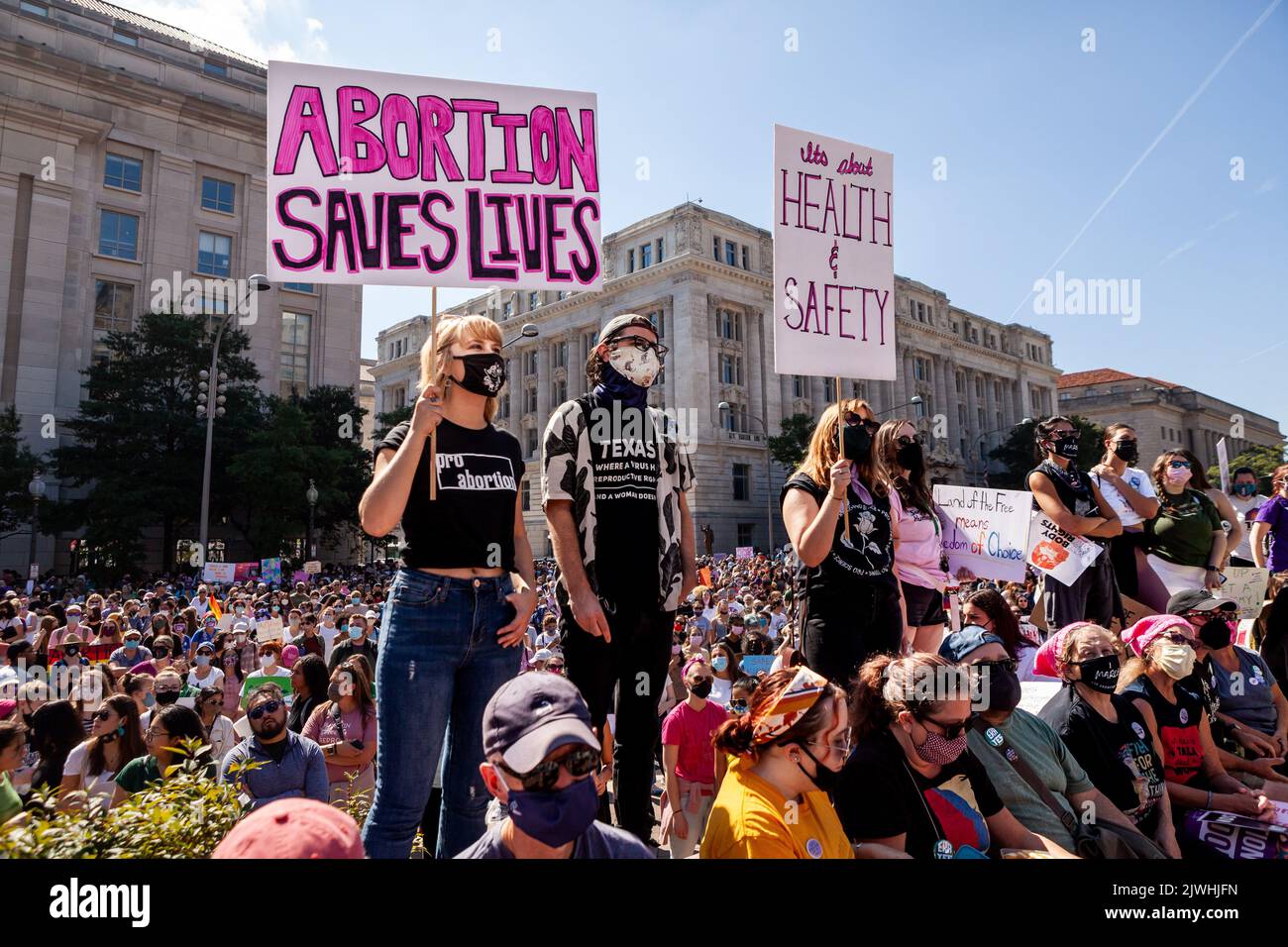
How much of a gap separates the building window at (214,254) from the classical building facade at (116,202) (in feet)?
0.24

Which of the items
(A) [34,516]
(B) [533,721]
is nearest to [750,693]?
(B) [533,721]

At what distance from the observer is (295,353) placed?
47500mm

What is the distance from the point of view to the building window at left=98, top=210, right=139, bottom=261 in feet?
136

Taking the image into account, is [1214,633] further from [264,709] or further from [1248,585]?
[264,709]

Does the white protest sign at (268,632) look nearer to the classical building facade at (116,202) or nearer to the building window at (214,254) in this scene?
the classical building facade at (116,202)

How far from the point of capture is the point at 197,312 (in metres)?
38.9

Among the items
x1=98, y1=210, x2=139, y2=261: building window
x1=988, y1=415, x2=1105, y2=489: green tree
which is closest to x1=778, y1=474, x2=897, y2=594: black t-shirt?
x1=98, y1=210, x2=139, y2=261: building window

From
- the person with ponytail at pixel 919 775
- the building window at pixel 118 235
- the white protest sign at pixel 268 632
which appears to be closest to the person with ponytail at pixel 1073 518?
the person with ponytail at pixel 919 775

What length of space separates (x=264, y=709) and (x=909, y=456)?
3958 millimetres

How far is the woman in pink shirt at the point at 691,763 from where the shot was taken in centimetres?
574

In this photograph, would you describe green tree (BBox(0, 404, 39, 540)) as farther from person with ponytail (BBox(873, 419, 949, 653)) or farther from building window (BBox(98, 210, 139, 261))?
person with ponytail (BBox(873, 419, 949, 653))
